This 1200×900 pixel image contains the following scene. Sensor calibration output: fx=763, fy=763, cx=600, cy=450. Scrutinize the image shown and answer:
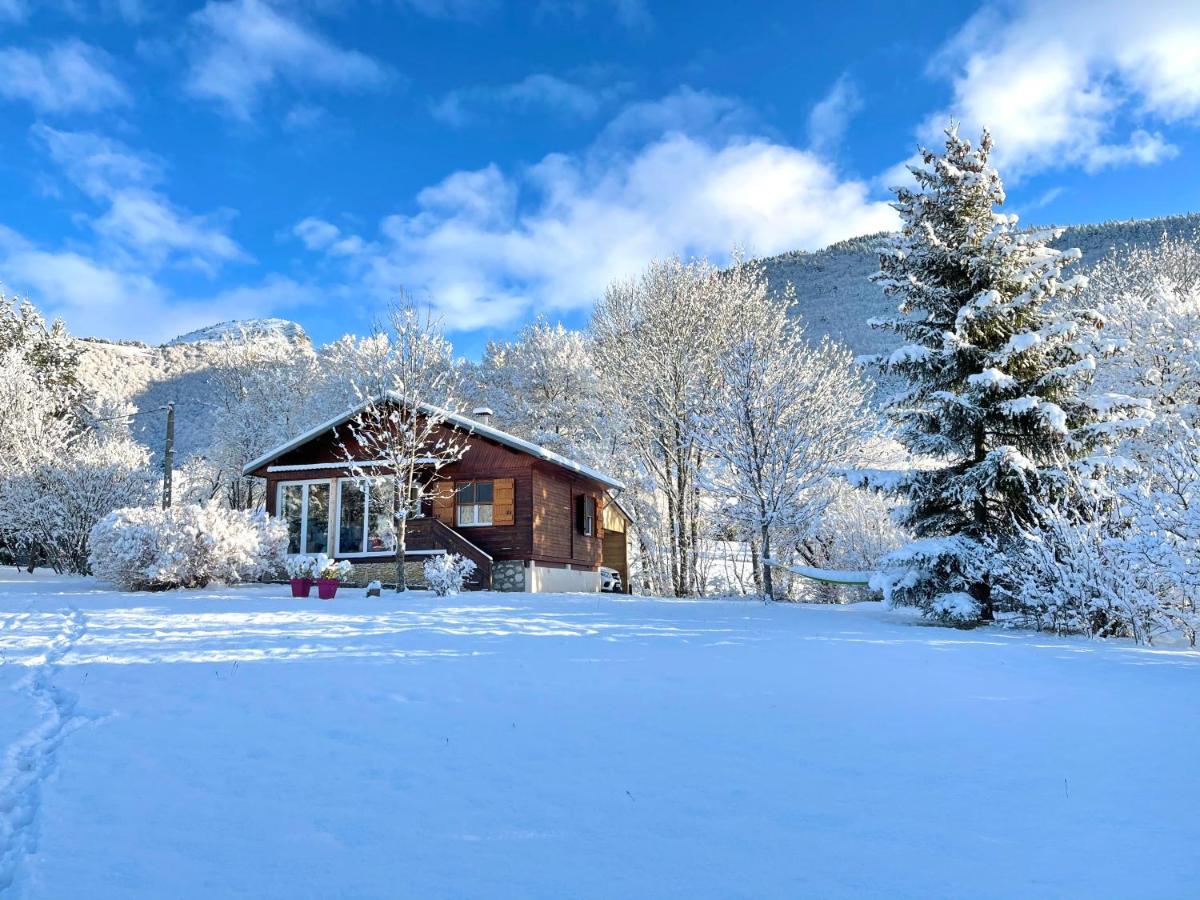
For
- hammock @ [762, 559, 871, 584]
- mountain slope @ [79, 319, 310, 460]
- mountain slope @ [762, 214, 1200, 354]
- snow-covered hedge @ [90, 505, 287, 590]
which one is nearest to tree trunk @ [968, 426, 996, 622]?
hammock @ [762, 559, 871, 584]

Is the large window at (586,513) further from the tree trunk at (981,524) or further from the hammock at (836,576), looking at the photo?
the tree trunk at (981,524)

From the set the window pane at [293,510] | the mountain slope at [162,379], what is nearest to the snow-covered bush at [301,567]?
the window pane at [293,510]

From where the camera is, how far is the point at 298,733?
16.2ft

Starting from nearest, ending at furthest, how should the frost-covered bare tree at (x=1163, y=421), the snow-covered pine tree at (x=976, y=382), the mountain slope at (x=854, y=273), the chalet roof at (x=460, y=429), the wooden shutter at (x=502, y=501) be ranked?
1. the frost-covered bare tree at (x=1163, y=421)
2. the snow-covered pine tree at (x=976, y=382)
3. the chalet roof at (x=460, y=429)
4. the wooden shutter at (x=502, y=501)
5. the mountain slope at (x=854, y=273)

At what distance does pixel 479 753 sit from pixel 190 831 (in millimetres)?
1610

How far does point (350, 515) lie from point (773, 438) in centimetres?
1112

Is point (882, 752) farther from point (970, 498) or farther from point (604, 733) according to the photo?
point (970, 498)

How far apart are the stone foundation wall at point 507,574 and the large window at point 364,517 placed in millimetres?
2740

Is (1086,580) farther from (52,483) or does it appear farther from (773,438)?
(52,483)

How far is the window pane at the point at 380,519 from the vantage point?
19.6 meters

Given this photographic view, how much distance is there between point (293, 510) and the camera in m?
20.8

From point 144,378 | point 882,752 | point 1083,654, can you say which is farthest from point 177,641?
point 144,378

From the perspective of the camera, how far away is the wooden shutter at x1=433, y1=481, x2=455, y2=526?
1966cm

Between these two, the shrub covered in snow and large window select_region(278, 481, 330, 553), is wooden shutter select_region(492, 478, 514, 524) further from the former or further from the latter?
the shrub covered in snow
